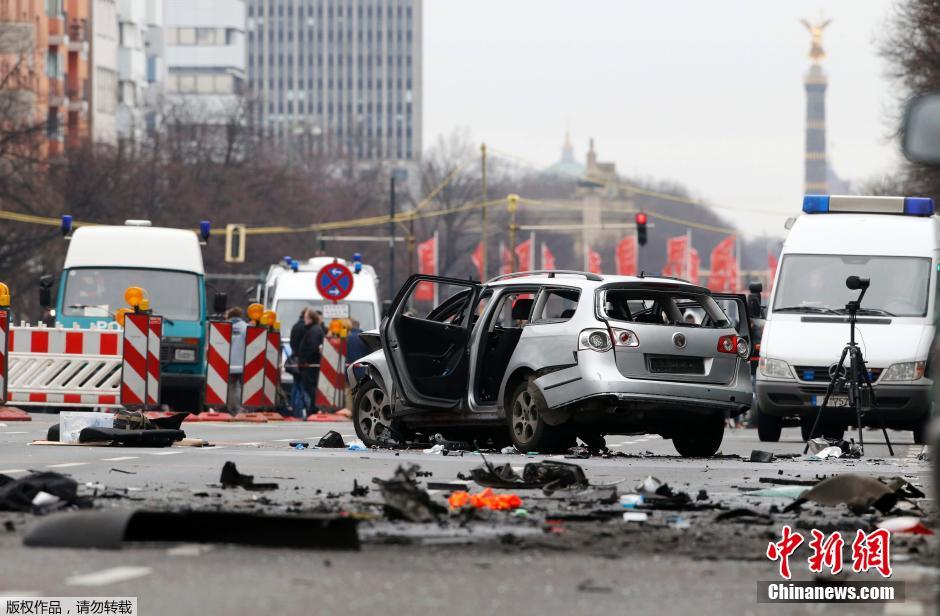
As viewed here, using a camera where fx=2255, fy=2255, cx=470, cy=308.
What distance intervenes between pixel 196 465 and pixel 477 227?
125285 mm

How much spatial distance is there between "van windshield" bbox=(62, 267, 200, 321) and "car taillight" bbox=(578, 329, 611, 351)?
16.0 m

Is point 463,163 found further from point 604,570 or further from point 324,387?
point 604,570

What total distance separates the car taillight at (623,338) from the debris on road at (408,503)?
24.0ft

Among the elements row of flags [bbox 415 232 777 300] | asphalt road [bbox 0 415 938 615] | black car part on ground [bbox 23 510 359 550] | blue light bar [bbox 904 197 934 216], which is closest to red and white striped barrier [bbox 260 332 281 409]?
blue light bar [bbox 904 197 934 216]

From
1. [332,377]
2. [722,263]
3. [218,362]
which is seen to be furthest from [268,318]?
[722,263]

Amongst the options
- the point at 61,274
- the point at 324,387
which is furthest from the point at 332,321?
the point at 61,274

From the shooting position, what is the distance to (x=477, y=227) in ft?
463

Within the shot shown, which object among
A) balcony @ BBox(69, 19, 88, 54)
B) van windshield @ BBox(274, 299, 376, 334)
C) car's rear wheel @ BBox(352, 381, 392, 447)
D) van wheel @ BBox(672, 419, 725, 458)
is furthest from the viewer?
balcony @ BBox(69, 19, 88, 54)

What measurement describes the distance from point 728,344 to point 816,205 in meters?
7.08

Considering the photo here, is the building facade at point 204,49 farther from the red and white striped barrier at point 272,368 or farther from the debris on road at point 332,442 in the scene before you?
the debris on road at point 332,442

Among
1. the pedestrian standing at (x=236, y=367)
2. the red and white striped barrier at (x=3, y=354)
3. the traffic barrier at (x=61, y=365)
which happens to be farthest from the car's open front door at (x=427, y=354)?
the pedestrian standing at (x=236, y=367)

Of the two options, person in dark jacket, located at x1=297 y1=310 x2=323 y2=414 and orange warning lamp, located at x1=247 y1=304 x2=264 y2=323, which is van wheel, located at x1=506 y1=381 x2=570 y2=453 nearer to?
orange warning lamp, located at x1=247 y1=304 x2=264 y2=323

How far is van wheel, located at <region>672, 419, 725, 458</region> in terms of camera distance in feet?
65.4

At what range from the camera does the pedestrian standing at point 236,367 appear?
3319cm
